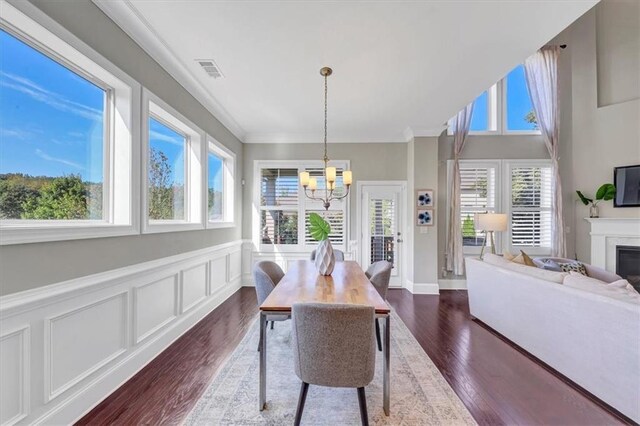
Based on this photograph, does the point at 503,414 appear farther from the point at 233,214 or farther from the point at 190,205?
the point at 233,214

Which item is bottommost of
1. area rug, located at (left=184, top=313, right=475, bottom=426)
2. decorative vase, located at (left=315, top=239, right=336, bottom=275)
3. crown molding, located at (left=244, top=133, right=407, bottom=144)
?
area rug, located at (left=184, top=313, right=475, bottom=426)

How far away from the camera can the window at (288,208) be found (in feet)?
17.1

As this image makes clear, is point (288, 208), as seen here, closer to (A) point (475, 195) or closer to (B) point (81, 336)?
(A) point (475, 195)

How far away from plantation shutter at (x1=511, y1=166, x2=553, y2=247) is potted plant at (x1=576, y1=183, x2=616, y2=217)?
0.54 m

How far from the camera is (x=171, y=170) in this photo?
3.23 meters

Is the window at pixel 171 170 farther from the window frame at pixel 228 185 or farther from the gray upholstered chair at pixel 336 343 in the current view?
the gray upholstered chair at pixel 336 343

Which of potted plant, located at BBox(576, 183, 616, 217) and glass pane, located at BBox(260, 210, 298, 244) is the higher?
potted plant, located at BBox(576, 183, 616, 217)

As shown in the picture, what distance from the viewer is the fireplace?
4242mm

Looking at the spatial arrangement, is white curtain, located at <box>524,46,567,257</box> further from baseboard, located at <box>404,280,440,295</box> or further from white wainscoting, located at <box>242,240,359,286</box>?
white wainscoting, located at <box>242,240,359,286</box>

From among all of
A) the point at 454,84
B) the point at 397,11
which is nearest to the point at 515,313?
the point at 454,84

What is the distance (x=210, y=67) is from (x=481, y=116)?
489 centimetres

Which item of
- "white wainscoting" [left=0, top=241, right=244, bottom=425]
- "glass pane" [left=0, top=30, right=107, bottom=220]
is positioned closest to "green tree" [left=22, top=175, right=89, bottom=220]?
"glass pane" [left=0, top=30, right=107, bottom=220]

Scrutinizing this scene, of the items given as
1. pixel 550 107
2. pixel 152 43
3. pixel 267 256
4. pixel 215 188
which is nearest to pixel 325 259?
pixel 152 43

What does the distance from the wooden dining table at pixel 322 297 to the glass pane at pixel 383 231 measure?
2485 mm
